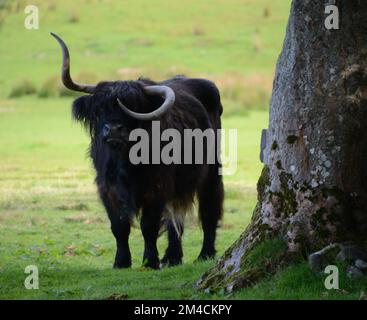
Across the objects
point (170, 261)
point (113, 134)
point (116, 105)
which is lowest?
point (170, 261)

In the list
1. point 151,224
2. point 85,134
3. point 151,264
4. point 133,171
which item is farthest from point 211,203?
point 85,134

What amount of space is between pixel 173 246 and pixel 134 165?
1.59m

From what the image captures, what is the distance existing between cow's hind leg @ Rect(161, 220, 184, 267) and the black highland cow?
1 centimetres

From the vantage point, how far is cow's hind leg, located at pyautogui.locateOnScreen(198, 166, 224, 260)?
10.8 m

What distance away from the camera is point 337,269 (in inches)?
257

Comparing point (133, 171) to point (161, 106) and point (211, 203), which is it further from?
point (211, 203)

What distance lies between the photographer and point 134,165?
924cm

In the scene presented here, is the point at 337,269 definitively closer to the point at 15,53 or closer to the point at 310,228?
the point at 310,228

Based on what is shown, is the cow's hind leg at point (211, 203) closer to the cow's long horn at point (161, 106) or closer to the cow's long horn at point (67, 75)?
the cow's long horn at point (161, 106)

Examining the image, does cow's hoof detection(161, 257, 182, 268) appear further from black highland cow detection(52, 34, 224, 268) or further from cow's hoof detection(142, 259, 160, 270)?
cow's hoof detection(142, 259, 160, 270)

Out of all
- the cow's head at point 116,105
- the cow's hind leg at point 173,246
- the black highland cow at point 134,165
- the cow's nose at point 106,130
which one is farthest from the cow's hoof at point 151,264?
the cow's nose at point 106,130

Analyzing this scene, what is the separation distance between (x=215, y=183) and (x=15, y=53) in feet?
81.8

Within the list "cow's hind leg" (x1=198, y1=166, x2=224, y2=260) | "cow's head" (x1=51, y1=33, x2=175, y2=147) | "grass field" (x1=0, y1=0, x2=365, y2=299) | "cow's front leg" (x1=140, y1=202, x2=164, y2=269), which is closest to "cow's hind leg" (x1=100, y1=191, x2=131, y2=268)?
"cow's front leg" (x1=140, y1=202, x2=164, y2=269)

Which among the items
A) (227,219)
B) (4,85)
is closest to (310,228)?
(227,219)
